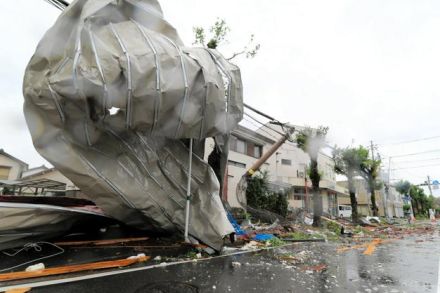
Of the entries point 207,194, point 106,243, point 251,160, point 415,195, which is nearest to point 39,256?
point 106,243

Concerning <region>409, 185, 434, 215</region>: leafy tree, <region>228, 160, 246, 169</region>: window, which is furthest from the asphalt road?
<region>409, 185, 434, 215</region>: leafy tree

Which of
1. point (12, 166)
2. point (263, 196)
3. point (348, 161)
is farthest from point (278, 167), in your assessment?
point (12, 166)

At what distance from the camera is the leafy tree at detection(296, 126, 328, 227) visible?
16.0 meters

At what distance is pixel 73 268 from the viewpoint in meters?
3.36

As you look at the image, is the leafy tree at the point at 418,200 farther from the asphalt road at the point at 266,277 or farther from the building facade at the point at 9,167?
the building facade at the point at 9,167

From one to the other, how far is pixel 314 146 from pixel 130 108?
14.7 metres

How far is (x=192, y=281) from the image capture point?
3.23m

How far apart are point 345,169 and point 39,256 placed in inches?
929

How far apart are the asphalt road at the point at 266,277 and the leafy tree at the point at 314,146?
11.1m

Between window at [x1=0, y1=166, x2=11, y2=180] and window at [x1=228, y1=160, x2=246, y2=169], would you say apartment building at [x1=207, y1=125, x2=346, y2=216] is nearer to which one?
window at [x1=228, y1=160, x2=246, y2=169]

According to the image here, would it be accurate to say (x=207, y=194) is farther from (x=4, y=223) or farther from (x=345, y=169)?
(x=345, y=169)

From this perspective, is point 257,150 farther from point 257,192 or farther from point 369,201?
point 369,201

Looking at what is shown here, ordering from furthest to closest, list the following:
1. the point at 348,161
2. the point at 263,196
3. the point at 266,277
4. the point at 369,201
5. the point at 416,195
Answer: the point at 416,195 < the point at 369,201 < the point at 348,161 < the point at 263,196 < the point at 266,277

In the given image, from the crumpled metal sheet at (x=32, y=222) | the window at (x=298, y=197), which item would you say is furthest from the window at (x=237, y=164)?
the crumpled metal sheet at (x=32, y=222)
